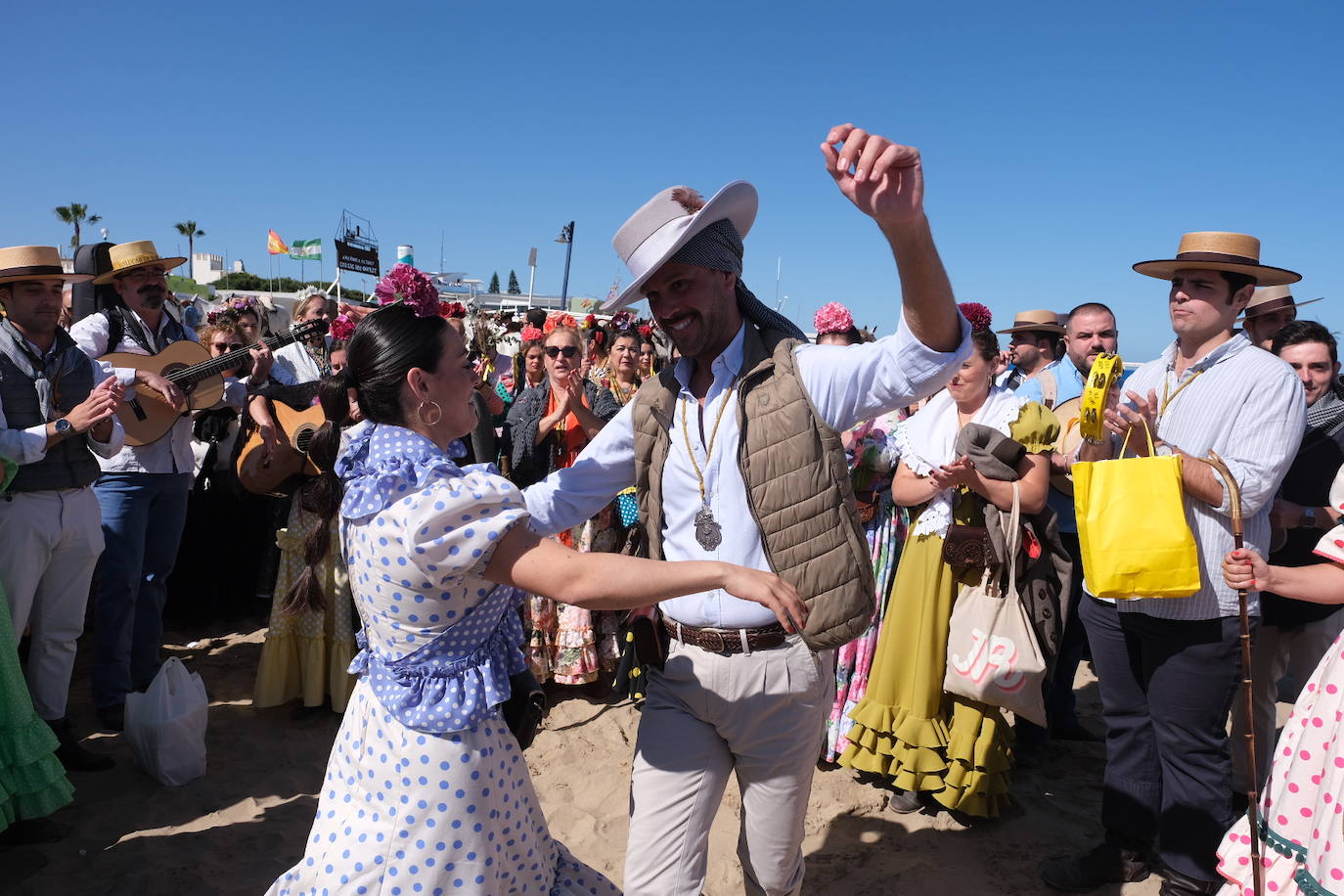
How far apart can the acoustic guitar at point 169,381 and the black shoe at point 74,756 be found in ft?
5.09

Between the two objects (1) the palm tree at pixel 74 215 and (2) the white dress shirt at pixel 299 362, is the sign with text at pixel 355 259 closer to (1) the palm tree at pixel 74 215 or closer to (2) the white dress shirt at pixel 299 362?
(2) the white dress shirt at pixel 299 362

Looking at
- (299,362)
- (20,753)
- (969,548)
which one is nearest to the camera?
(20,753)

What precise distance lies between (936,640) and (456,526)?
2.80m

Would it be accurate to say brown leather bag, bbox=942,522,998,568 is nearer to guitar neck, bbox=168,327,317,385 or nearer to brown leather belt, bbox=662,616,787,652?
brown leather belt, bbox=662,616,787,652

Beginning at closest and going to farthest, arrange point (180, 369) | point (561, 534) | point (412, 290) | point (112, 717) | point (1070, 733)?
point (412, 290) → point (112, 717) → point (1070, 733) → point (180, 369) → point (561, 534)

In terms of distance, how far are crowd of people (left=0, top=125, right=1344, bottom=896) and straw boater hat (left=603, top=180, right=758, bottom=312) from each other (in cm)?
1

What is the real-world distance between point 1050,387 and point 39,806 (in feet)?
21.7

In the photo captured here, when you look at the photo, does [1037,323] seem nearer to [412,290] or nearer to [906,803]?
[906,803]

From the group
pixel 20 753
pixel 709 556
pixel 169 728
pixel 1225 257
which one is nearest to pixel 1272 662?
pixel 1225 257

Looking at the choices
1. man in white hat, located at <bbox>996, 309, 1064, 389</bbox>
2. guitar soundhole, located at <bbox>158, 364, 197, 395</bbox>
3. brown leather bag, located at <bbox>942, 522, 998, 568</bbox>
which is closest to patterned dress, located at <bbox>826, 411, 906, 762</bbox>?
brown leather bag, located at <bbox>942, 522, 998, 568</bbox>

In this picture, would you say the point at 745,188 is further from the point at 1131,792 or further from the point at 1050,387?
the point at 1050,387

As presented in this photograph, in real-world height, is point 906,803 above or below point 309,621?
below

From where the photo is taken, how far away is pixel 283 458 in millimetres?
4980

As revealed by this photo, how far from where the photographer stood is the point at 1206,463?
111 inches
